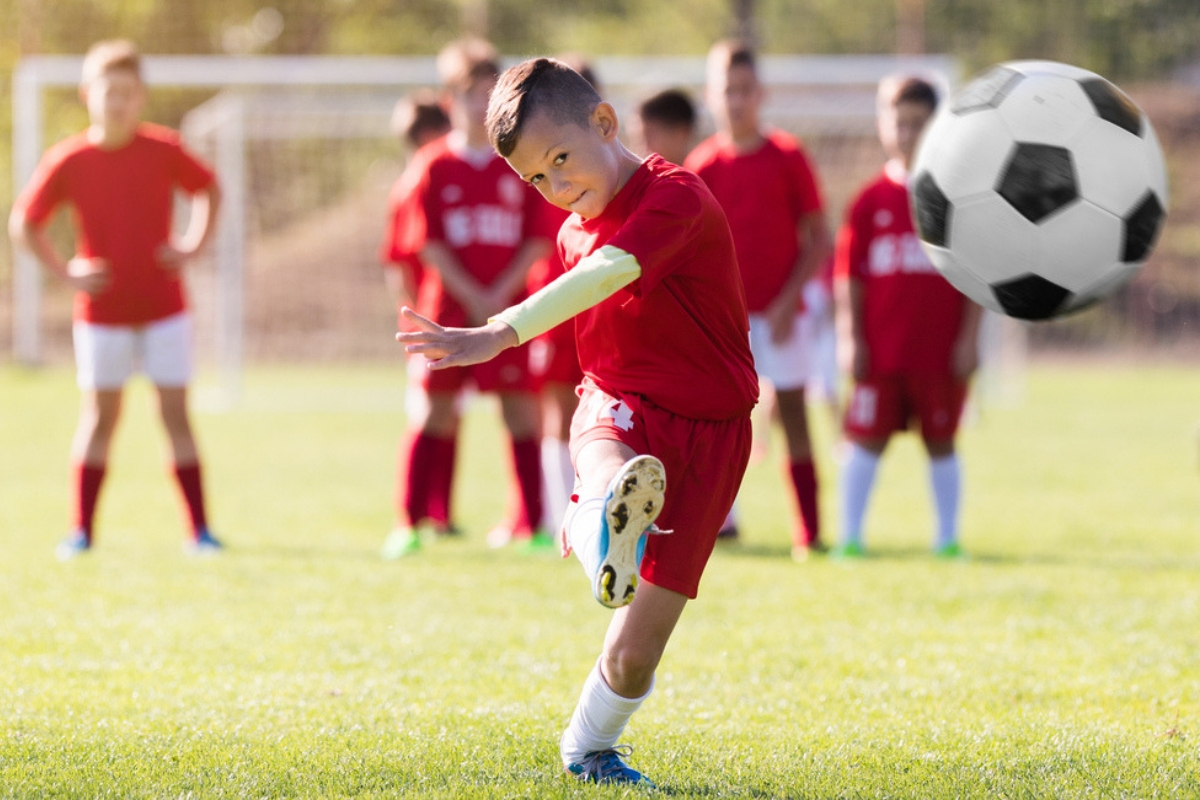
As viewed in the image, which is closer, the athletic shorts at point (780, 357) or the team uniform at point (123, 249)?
the team uniform at point (123, 249)

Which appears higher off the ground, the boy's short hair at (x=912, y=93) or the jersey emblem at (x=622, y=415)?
the boy's short hair at (x=912, y=93)

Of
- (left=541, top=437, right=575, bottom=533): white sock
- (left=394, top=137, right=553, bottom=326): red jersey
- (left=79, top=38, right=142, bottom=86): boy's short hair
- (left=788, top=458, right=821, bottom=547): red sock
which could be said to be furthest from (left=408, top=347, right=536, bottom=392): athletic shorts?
(left=79, top=38, right=142, bottom=86): boy's short hair

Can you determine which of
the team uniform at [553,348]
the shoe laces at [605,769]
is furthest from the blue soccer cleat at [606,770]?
the team uniform at [553,348]

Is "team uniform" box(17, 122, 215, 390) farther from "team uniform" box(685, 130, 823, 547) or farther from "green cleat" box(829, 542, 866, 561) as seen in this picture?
"green cleat" box(829, 542, 866, 561)

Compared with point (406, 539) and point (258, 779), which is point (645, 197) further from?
point (406, 539)

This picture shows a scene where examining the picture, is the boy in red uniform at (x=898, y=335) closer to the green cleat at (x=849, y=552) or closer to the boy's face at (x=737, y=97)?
the green cleat at (x=849, y=552)

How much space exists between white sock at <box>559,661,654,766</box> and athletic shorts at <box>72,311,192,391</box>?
363 centimetres

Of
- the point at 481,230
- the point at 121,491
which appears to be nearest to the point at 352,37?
the point at 121,491

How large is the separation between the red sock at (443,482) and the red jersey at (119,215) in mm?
1420

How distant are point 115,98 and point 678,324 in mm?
3903

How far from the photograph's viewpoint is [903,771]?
3117mm

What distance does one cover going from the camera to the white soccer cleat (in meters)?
2.77

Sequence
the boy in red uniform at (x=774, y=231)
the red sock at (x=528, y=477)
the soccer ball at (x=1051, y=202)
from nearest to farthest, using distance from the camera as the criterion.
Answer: the soccer ball at (x=1051, y=202), the boy in red uniform at (x=774, y=231), the red sock at (x=528, y=477)

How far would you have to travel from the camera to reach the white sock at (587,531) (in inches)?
110
